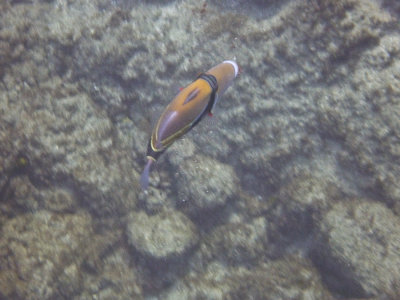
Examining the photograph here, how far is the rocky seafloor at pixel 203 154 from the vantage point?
14.0 feet

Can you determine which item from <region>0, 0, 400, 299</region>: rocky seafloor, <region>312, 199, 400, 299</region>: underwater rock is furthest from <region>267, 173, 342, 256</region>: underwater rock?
<region>312, 199, 400, 299</region>: underwater rock

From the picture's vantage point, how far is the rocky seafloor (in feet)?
14.0

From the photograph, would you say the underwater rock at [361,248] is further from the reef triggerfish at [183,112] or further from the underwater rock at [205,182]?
the reef triggerfish at [183,112]

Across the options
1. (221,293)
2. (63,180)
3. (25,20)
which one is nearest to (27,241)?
(63,180)

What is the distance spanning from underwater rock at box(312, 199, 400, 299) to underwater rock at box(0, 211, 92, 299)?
402 centimetres

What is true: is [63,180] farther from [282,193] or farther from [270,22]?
[270,22]

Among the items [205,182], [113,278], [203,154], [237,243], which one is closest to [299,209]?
[237,243]

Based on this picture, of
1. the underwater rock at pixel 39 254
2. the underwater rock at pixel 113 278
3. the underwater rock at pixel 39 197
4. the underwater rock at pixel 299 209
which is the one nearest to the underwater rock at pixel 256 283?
the underwater rock at pixel 299 209

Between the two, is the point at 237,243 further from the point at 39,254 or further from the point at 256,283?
the point at 39,254

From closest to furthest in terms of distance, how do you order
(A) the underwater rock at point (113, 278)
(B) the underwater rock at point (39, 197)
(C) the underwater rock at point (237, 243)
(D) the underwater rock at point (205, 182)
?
(B) the underwater rock at point (39, 197), (A) the underwater rock at point (113, 278), (D) the underwater rock at point (205, 182), (C) the underwater rock at point (237, 243)

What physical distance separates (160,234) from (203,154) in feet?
5.30

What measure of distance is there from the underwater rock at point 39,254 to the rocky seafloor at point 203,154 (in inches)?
0.7

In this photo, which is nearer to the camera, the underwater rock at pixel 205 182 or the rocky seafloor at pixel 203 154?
the rocky seafloor at pixel 203 154

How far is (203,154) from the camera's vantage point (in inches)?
209
